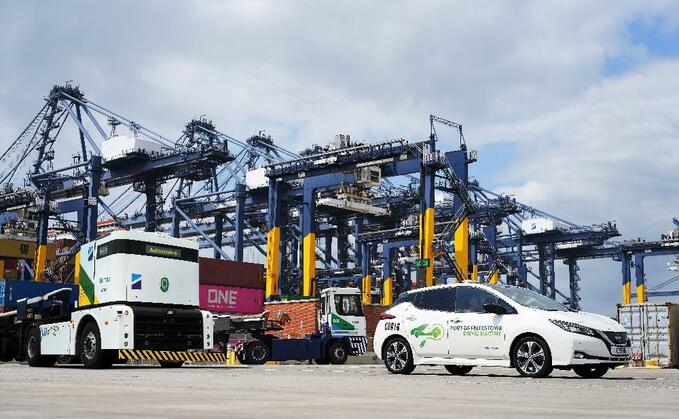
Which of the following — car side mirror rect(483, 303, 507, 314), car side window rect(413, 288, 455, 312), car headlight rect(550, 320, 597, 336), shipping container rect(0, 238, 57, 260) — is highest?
shipping container rect(0, 238, 57, 260)

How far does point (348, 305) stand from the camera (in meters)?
27.8

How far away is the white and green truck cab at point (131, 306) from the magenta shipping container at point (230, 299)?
28.3 meters

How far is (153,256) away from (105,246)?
1046 mm

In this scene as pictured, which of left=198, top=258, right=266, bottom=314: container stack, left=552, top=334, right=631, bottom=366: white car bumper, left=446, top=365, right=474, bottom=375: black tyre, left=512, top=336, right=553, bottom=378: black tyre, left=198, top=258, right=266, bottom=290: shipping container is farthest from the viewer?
left=198, top=258, right=266, bottom=290: shipping container

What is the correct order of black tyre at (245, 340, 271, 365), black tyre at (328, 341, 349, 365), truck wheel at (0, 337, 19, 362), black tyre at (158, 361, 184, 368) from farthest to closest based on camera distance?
black tyre at (328, 341, 349, 365) < black tyre at (245, 340, 271, 365) < truck wheel at (0, 337, 19, 362) < black tyre at (158, 361, 184, 368)

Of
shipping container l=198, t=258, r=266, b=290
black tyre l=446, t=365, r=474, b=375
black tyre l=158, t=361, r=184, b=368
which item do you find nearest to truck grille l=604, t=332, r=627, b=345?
black tyre l=446, t=365, r=474, b=375

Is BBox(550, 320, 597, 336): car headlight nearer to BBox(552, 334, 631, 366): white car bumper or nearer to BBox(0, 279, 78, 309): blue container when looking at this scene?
BBox(552, 334, 631, 366): white car bumper

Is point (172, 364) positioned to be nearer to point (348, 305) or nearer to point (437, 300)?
point (437, 300)

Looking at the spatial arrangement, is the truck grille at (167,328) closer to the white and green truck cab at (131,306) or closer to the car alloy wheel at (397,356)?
the white and green truck cab at (131,306)

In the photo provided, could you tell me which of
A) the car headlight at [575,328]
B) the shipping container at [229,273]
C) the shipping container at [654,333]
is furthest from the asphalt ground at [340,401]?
the shipping container at [229,273]

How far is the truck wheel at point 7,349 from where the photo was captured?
21.9 meters

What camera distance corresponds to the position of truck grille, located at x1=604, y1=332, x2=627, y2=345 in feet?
43.1

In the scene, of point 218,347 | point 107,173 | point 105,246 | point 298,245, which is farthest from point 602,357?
point 298,245

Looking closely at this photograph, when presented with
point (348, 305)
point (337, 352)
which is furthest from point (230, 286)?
point (337, 352)
